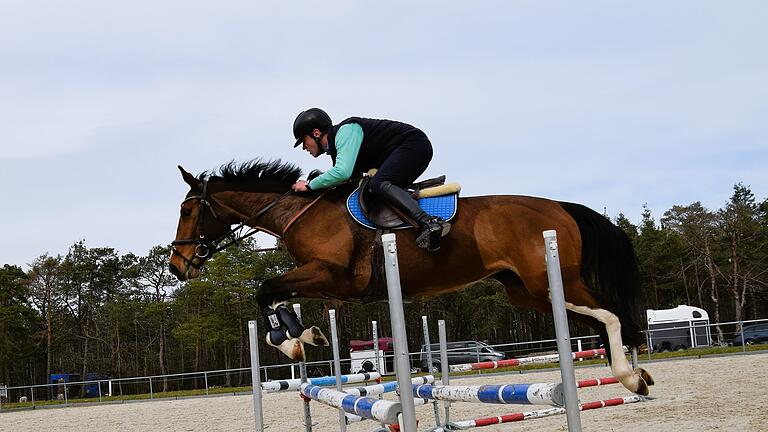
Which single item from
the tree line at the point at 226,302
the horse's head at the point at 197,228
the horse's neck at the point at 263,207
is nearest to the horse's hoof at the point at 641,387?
the horse's neck at the point at 263,207

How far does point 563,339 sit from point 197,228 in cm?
369

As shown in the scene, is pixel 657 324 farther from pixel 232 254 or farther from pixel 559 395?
pixel 559 395

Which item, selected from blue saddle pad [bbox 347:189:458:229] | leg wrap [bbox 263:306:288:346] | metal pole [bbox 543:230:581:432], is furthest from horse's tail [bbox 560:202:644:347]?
metal pole [bbox 543:230:581:432]

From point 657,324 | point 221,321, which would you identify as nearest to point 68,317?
point 221,321

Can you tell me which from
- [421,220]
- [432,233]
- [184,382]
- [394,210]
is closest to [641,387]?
[432,233]

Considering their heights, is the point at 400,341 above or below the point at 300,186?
below

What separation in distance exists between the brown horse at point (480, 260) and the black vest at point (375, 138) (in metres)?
0.24

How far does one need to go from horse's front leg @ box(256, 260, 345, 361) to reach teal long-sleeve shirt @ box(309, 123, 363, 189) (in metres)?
Answer: 0.62

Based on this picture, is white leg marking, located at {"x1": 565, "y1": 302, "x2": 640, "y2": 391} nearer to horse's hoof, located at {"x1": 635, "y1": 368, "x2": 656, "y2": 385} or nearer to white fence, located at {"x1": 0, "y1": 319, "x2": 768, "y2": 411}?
horse's hoof, located at {"x1": 635, "y1": 368, "x2": 656, "y2": 385}

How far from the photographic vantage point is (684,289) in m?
49.6

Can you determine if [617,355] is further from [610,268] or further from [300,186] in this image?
[300,186]

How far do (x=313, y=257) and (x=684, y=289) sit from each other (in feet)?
164

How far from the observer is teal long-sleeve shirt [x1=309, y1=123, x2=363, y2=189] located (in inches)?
196

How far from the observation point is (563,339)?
2.61m
